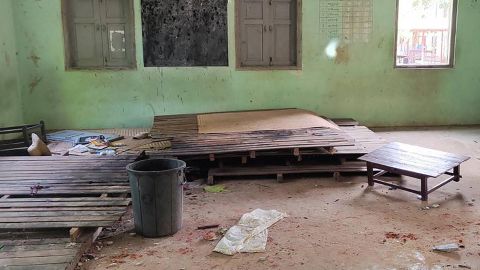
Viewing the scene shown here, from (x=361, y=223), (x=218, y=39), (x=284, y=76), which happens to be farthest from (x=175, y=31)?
(x=361, y=223)

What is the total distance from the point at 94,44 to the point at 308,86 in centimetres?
309

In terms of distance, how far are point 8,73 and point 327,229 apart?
470 centimetres

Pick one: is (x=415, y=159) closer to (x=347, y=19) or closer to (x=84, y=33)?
(x=347, y=19)

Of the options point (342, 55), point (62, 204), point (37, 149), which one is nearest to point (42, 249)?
point (62, 204)

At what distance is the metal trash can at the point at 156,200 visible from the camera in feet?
10.5

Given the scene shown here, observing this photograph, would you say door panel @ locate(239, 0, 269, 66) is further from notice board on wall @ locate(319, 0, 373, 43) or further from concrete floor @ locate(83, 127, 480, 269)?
concrete floor @ locate(83, 127, 480, 269)

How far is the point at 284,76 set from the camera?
6.55 metres

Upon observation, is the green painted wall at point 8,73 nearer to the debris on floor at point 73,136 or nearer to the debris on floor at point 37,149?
the debris on floor at point 73,136

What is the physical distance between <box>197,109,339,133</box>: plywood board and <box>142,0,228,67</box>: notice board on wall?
0.88 metres

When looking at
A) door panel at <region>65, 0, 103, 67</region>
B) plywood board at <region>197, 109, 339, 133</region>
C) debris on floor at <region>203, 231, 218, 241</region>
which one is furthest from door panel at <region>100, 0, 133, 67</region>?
debris on floor at <region>203, 231, 218, 241</region>

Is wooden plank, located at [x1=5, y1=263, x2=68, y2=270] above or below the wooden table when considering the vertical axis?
below

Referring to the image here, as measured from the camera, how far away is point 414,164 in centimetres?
405

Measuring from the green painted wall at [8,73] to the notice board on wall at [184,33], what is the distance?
68.2 inches

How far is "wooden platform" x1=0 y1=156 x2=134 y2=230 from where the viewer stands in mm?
3227
